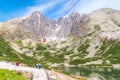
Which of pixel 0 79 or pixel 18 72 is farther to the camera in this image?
pixel 18 72

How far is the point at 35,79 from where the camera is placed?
52469 millimetres

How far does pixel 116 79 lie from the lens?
145 metres

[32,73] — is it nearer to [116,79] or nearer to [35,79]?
[35,79]

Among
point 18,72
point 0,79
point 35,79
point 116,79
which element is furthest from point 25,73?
point 116,79

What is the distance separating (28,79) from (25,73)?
16.9ft

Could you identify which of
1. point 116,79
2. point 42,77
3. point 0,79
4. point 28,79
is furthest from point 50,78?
point 116,79

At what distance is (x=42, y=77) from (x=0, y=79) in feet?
60.3

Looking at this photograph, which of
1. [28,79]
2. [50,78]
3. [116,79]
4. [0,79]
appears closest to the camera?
[0,79]

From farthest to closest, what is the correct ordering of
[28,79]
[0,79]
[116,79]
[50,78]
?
[116,79], [50,78], [28,79], [0,79]

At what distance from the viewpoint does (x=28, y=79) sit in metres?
52.2

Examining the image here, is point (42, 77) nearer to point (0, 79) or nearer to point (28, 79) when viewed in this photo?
point (28, 79)

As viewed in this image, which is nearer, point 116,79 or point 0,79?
point 0,79

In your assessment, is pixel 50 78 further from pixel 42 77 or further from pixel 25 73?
pixel 25 73

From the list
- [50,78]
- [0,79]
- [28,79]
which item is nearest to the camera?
[0,79]
